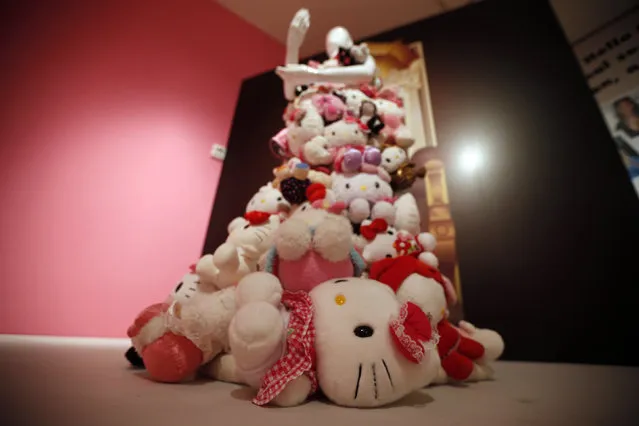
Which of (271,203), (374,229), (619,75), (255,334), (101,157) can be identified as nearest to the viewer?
(255,334)

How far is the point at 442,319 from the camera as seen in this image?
0.73 metres

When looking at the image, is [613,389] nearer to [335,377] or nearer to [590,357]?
[590,357]

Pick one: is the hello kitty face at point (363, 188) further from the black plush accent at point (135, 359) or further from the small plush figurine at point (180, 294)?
the black plush accent at point (135, 359)

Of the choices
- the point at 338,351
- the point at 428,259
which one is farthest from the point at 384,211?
the point at 338,351

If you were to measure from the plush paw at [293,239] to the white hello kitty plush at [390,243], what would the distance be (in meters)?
0.28

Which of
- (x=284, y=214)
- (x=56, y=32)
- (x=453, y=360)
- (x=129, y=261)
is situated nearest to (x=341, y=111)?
(x=284, y=214)

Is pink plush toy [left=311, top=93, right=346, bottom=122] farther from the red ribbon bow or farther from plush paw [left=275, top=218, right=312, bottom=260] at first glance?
the red ribbon bow

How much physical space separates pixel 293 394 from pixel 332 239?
26cm

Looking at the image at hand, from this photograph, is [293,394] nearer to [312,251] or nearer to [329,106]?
[312,251]

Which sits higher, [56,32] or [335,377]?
[56,32]

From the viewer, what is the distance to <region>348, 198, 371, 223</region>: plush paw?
3.05 feet

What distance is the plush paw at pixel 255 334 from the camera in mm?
467

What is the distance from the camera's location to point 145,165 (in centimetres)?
160

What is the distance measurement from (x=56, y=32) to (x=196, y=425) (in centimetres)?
168
